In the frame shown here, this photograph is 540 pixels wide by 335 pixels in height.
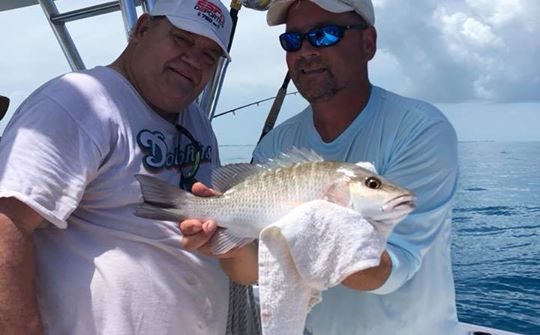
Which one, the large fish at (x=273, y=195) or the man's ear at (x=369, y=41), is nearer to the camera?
the large fish at (x=273, y=195)

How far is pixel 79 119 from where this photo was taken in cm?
163

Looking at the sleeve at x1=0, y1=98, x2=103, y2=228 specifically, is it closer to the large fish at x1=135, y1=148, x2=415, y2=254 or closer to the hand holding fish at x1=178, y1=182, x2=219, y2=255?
the large fish at x1=135, y1=148, x2=415, y2=254

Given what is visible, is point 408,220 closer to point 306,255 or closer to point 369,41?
point 306,255

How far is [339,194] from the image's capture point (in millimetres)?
1453

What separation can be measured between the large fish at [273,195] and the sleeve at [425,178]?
250 mm

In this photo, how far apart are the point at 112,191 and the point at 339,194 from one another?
70 cm

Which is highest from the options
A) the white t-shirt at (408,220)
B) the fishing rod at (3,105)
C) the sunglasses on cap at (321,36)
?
the fishing rod at (3,105)

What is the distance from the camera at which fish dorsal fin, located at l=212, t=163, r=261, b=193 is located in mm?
1660

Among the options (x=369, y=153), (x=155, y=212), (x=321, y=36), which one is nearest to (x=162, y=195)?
(x=155, y=212)

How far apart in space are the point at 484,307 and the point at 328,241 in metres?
5.20

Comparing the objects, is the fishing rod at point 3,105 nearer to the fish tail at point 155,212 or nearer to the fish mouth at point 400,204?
the fish tail at point 155,212

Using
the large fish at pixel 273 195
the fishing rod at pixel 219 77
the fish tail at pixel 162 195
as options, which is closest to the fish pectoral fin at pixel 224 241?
the large fish at pixel 273 195

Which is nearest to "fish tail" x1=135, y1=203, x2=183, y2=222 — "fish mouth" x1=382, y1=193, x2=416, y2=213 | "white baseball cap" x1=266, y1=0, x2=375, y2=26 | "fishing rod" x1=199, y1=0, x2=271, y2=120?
"fish mouth" x1=382, y1=193, x2=416, y2=213

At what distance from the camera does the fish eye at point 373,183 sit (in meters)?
1.42
